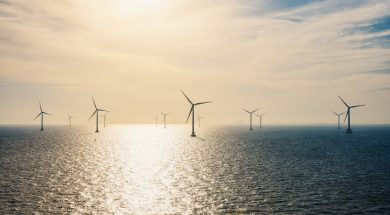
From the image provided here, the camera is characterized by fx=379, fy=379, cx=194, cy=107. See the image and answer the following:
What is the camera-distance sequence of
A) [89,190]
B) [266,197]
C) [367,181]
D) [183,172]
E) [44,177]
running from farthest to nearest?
[183,172] < [44,177] < [367,181] < [89,190] < [266,197]

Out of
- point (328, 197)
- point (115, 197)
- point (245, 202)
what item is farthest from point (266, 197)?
point (115, 197)

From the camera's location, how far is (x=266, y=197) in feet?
209

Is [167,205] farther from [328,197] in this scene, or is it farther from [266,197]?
[328,197]

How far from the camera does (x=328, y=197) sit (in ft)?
207

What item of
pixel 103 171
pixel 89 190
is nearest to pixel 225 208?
pixel 89 190

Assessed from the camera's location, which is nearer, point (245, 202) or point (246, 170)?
point (245, 202)

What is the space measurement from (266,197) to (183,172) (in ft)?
125

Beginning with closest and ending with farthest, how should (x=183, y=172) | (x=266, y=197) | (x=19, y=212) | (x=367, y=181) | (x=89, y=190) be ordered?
(x=19, y=212) → (x=266, y=197) → (x=89, y=190) → (x=367, y=181) → (x=183, y=172)

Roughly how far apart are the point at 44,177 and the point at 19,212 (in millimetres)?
33463

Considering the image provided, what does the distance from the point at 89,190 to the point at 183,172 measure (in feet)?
106

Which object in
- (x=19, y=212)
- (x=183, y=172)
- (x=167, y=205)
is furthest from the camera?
(x=183, y=172)

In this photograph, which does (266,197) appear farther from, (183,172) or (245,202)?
(183,172)

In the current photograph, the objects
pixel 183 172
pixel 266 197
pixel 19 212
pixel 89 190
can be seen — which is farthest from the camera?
pixel 183 172

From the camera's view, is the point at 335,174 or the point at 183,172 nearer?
the point at 335,174
